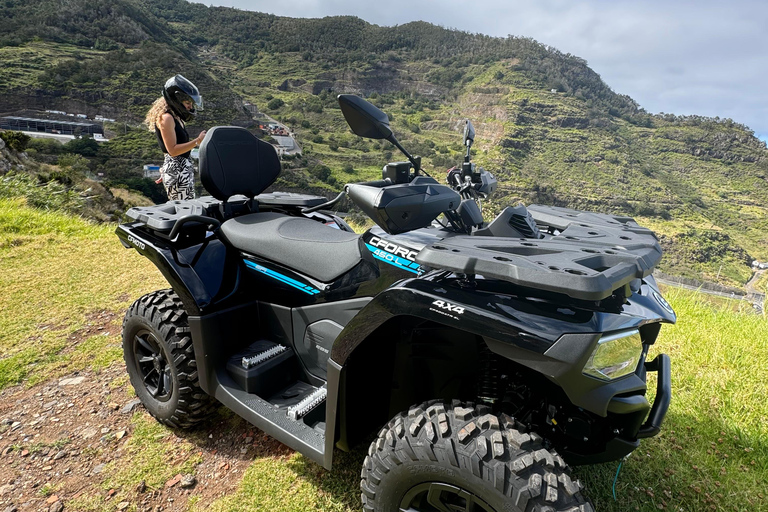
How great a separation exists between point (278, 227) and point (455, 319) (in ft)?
4.05

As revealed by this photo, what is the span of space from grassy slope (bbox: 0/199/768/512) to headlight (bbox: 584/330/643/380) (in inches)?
40.3

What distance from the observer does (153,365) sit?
7.86ft

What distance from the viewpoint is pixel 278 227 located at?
2127 mm

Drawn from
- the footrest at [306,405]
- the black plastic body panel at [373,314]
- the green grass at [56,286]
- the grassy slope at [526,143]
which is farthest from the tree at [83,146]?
the footrest at [306,405]

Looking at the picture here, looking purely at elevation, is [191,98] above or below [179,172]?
above

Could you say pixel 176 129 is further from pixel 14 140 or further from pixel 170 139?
pixel 14 140

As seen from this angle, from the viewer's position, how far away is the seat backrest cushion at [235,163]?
7.42ft

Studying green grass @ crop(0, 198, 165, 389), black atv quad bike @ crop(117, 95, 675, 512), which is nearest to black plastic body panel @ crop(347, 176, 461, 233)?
black atv quad bike @ crop(117, 95, 675, 512)

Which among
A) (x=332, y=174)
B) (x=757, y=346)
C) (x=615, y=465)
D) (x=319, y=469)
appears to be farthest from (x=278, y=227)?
(x=332, y=174)

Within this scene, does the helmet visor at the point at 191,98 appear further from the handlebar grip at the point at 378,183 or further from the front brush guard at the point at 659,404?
the front brush guard at the point at 659,404

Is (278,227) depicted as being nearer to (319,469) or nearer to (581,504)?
(319,469)

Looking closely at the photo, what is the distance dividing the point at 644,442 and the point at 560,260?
167 centimetres

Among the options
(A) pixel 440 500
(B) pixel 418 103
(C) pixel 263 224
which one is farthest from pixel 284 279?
(B) pixel 418 103

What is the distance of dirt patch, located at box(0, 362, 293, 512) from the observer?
1.90 m
